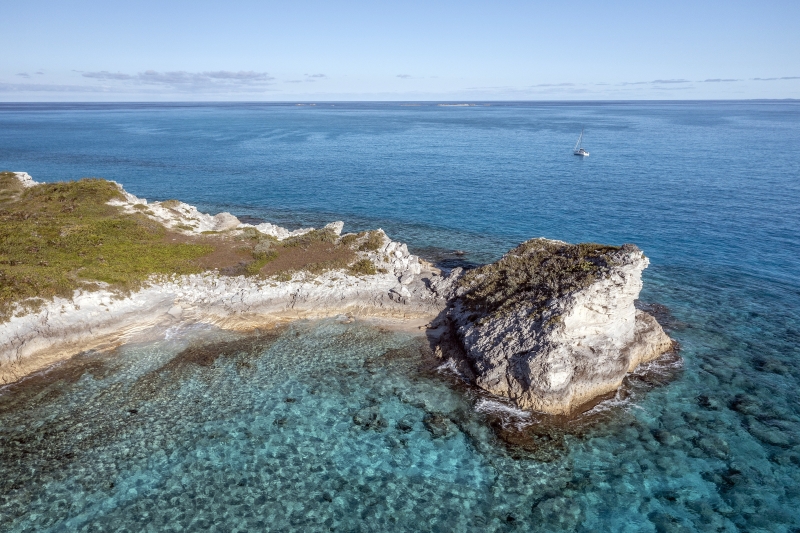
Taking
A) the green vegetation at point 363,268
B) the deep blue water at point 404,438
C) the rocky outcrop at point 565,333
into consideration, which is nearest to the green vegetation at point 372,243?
the green vegetation at point 363,268

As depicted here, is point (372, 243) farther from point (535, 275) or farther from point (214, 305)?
point (535, 275)

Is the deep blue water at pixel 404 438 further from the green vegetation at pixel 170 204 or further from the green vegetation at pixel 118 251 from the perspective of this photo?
the green vegetation at pixel 170 204

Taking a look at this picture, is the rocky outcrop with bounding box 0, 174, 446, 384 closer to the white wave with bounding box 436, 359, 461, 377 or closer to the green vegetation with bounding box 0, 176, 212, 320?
the green vegetation with bounding box 0, 176, 212, 320

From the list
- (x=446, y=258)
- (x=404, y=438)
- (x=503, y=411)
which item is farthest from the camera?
(x=446, y=258)

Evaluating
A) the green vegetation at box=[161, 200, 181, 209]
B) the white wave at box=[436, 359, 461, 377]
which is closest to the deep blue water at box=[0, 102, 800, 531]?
the white wave at box=[436, 359, 461, 377]

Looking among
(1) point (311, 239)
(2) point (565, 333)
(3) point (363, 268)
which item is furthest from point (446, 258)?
(2) point (565, 333)

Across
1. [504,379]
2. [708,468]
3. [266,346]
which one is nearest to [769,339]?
[708,468]

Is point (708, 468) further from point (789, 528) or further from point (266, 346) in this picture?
point (266, 346)
